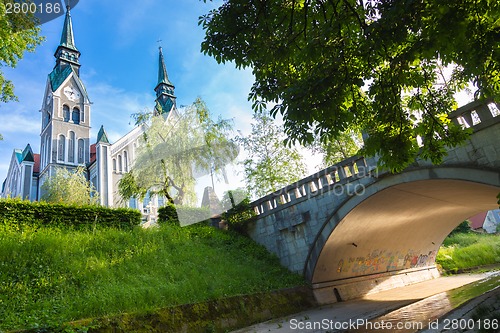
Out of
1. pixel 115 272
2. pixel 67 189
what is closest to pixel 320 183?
pixel 115 272

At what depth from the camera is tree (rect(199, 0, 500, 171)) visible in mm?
4152

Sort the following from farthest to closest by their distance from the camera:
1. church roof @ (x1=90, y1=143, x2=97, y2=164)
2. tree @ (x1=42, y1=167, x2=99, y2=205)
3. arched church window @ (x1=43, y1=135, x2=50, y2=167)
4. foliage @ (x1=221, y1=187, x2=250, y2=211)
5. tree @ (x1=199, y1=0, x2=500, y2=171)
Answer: church roof @ (x1=90, y1=143, x2=97, y2=164) → arched church window @ (x1=43, y1=135, x2=50, y2=167) → tree @ (x1=42, y1=167, x2=99, y2=205) → foliage @ (x1=221, y1=187, x2=250, y2=211) → tree @ (x1=199, y1=0, x2=500, y2=171)

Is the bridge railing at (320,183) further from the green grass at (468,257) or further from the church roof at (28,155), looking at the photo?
the church roof at (28,155)

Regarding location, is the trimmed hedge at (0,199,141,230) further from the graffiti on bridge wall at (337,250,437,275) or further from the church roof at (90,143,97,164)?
the church roof at (90,143,97,164)

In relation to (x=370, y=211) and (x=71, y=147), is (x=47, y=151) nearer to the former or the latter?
(x=71, y=147)

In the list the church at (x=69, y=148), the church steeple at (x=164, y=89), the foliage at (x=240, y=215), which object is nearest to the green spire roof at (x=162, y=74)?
the church steeple at (x=164, y=89)

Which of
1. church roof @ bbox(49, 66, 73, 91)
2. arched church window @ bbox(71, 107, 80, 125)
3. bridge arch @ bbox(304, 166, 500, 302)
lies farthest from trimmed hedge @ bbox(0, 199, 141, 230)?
church roof @ bbox(49, 66, 73, 91)

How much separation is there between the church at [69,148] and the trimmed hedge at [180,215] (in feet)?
46.5

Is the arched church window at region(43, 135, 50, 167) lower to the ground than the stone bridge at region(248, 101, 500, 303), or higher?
higher

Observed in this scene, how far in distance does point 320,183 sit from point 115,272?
9.10 metres

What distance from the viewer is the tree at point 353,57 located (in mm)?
4152

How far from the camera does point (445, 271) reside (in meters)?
23.1

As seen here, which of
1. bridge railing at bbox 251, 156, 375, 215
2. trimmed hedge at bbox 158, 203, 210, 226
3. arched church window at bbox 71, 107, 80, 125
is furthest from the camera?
arched church window at bbox 71, 107, 80, 125

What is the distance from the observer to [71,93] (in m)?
38.5
